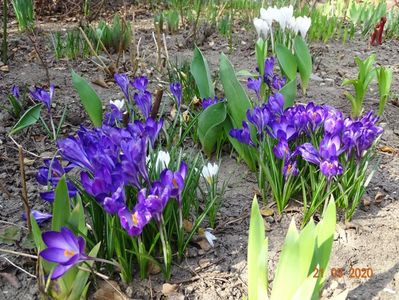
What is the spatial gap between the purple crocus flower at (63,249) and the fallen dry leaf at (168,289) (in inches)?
15.2

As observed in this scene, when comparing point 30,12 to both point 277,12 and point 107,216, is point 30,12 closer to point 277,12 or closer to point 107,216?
point 277,12

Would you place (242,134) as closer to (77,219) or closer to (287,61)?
(77,219)

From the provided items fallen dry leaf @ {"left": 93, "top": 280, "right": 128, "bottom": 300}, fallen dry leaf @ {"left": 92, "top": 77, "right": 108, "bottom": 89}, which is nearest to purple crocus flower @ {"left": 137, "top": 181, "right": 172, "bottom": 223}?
fallen dry leaf @ {"left": 93, "top": 280, "right": 128, "bottom": 300}

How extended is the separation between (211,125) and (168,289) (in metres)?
0.85

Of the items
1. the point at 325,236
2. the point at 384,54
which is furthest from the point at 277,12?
the point at 325,236

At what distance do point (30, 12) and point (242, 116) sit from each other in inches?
102

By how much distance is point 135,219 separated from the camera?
1.30 meters

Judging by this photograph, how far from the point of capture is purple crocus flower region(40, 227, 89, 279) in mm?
1161

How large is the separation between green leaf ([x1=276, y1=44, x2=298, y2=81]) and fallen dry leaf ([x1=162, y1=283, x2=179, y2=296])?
60.5 inches

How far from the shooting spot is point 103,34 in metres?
3.55

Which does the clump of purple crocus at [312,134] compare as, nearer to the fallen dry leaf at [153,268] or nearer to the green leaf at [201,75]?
the green leaf at [201,75]

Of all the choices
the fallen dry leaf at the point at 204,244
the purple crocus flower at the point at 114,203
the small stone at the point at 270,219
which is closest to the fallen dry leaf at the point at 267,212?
the small stone at the point at 270,219

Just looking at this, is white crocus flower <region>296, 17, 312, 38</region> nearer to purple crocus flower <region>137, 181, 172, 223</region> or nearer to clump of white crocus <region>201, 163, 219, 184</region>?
clump of white crocus <region>201, 163, 219, 184</region>

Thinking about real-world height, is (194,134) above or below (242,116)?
below
